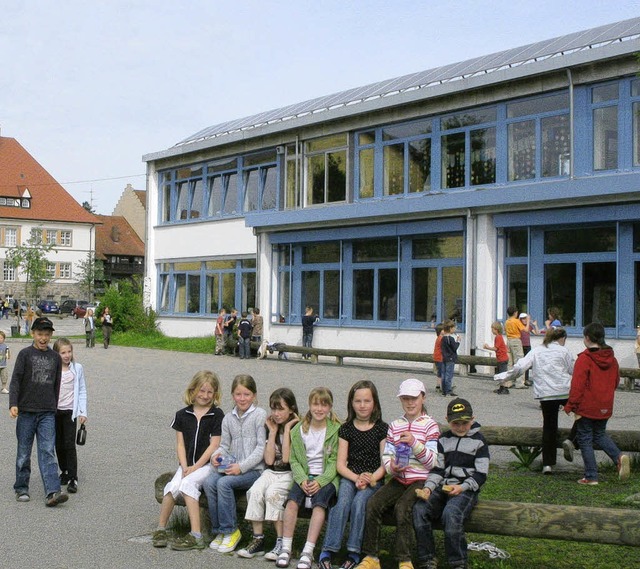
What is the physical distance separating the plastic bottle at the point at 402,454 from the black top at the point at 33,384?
3.74 metres

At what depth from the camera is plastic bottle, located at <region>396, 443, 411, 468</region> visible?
276 inches

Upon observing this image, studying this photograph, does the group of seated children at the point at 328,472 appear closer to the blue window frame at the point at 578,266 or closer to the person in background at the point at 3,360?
the person in background at the point at 3,360

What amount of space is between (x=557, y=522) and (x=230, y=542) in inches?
96.8

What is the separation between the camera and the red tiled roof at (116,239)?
97.9 m

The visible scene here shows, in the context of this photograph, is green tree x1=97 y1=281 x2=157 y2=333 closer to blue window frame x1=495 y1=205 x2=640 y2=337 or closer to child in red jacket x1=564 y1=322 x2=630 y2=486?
blue window frame x1=495 y1=205 x2=640 y2=337

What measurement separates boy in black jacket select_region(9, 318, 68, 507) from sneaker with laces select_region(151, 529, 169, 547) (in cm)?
186

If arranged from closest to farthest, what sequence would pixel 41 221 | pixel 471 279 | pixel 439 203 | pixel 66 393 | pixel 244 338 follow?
pixel 66 393 < pixel 471 279 < pixel 439 203 < pixel 244 338 < pixel 41 221

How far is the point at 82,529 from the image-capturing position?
7.90m

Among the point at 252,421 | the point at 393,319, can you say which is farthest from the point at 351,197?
the point at 252,421

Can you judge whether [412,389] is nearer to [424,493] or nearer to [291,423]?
[424,493]

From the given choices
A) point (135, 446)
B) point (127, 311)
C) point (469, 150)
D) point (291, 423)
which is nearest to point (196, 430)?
point (291, 423)

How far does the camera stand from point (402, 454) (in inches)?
277

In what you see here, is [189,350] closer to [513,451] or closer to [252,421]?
[513,451]

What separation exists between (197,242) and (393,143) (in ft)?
37.4
